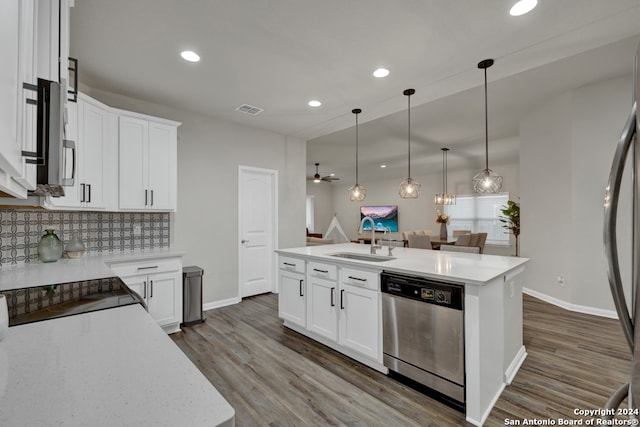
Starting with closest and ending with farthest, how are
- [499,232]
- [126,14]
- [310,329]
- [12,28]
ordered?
[12,28], [126,14], [310,329], [499,232]

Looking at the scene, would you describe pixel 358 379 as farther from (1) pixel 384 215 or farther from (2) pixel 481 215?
(1) pixel 384 215


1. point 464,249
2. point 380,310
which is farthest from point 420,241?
point 380,310

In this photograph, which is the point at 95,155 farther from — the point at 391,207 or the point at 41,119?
the point at 391,207

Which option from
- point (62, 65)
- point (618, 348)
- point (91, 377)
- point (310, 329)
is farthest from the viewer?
point (310, 329)

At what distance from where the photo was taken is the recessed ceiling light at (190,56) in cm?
255

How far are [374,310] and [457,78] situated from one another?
2.54 meters

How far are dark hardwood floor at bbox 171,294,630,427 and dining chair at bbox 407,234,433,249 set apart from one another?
272 centimetres

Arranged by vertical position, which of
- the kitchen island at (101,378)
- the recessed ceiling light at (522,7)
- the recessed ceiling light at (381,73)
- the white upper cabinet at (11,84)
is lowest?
the kitchen island at (101,378)

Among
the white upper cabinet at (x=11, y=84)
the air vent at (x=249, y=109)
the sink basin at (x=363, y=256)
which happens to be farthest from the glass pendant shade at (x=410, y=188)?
the white upper cabinet at (x=11, y=84)

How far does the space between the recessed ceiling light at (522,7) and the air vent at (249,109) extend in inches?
111

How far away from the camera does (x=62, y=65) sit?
3.87ft

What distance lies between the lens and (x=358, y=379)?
90.1 inches

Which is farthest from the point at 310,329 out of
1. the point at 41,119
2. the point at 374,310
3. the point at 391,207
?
the point at 391,207

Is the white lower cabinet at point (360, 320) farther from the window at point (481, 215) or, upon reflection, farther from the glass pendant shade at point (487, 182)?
the window at point (481, 215)
